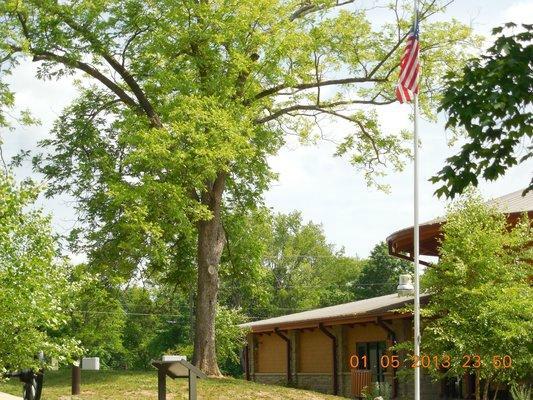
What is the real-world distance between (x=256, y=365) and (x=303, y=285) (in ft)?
121

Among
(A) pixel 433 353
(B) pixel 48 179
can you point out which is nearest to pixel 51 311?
(A) pixel 433 353

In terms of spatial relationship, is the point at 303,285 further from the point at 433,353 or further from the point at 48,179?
the point at 433,353

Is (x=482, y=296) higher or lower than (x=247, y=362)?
higher

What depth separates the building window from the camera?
3591 centimetres

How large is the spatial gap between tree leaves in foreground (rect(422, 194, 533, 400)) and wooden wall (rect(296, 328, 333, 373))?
13.6 m

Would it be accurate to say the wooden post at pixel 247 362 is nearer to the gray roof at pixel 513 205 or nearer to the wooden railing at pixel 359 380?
the wooden railing at pixel 359 380

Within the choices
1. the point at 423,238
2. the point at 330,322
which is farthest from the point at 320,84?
the point at 330,322

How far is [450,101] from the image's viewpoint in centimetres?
977

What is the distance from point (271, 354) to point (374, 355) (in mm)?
10983

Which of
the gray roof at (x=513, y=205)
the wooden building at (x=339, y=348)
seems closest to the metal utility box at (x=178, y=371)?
the gray roof at (x=513, y=205)

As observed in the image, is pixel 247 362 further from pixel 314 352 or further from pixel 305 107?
pixel 305 107

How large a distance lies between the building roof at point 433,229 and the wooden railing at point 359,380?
190 inches

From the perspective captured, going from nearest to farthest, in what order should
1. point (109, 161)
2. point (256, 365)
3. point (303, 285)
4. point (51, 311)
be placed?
point (51, 311) < point (109, 161) < point (256, 365) < point (303, 285)

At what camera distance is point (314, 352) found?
135ft
